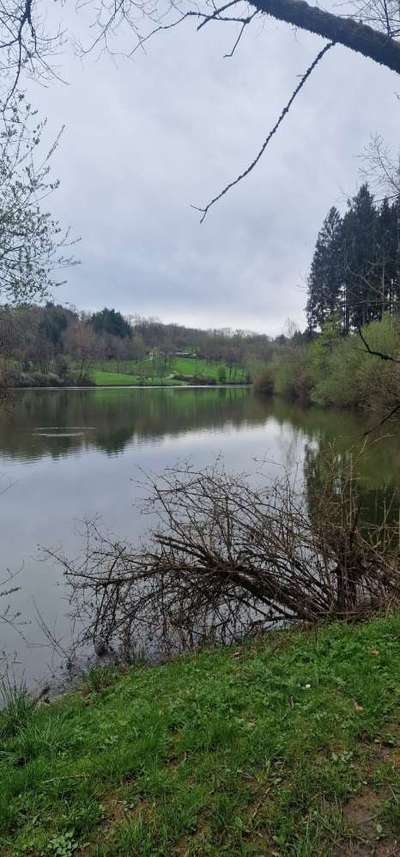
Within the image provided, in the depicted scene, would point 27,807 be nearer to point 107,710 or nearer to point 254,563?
point 107,710

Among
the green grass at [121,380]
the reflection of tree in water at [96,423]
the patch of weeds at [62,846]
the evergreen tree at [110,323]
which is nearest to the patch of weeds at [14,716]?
the patch of weeds at [62,846]

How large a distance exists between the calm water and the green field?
166 ft

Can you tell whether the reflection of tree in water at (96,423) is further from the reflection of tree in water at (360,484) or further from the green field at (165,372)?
the green field at (165,372)

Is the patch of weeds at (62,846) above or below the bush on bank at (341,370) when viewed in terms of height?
below

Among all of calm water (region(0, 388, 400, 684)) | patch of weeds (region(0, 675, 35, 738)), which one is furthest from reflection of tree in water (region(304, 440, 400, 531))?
patch of weeds (region(0, 675, 35, 738))

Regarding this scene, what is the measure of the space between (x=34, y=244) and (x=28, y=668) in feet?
19.6

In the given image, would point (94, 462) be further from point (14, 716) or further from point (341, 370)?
point (341, 370)

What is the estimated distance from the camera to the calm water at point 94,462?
8039mm

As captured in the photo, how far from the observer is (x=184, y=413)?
38.3 m

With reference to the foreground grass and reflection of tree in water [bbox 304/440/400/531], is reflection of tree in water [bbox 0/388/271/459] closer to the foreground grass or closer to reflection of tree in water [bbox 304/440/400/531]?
reflection of tree in water [bbox 304/440/400/531]

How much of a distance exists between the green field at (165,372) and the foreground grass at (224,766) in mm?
81422

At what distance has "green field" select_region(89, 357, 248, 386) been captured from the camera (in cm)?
8831

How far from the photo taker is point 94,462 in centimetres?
1836

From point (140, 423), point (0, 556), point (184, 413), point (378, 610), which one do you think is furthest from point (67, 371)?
point (378, 610)
